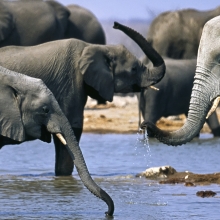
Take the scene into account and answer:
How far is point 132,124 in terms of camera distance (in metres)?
18.5

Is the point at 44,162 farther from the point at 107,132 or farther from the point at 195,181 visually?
the point at 107,132

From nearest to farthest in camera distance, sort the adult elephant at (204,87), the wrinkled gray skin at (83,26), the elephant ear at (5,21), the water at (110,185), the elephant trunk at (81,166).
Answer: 1. the adult elephant at (204,87)
2. the elephant trunk at (81,166)
3. the water at (110,185)
4. the elephant ear at (5,21)
5. the wrinkled gray skin at (83,26)

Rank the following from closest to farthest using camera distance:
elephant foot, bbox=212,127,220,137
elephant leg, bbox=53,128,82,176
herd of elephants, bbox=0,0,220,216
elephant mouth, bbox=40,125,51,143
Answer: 1. herd of elephants, bbox=0,0,220,216
2. elephant mouth, bbox=40,125,51,143
3. elephant leg, bbox=53,128,82,176
4. elephant foot, bbox=212,127,220,137

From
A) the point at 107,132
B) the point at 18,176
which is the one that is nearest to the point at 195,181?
the point at 18,176

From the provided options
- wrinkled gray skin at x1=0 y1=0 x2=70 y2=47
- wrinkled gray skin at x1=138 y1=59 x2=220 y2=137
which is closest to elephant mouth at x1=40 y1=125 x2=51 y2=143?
wrinkled gray skin at x1=138 y1=59 x2=220 y2=137

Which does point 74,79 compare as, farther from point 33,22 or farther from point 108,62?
point 33,22

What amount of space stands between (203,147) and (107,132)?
3.34m

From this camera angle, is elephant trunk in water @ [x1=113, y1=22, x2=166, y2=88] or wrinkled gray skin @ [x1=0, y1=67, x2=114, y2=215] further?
elephant trunk in water @ [x1=113, y1=22, x2=166, y2=88]

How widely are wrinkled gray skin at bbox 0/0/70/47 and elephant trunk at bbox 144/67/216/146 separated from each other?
30.6ft

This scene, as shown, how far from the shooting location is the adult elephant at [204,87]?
706 centimetres

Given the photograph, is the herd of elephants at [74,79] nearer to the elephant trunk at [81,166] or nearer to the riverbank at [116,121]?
the elephant trunk at [81,166]

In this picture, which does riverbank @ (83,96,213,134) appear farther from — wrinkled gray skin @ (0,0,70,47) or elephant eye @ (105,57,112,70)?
elephant eye @ (105,57,112,70)

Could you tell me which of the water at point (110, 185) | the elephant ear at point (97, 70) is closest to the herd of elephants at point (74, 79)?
the elephant ear at point (97, 70)

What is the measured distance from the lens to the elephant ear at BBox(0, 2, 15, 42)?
16.4 metres
